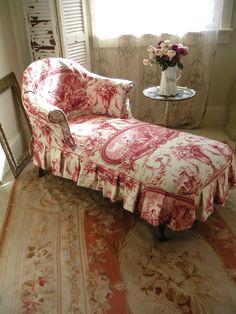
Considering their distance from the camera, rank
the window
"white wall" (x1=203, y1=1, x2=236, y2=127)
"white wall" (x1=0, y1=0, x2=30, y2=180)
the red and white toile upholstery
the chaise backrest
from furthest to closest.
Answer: "white wall" (x1=203, y1=1, x2=236, y2=127) < the window < "white wall" (x1=0, y1=0, x2=30, y2=180) < the chaise backrest < the red and white toile upholstery

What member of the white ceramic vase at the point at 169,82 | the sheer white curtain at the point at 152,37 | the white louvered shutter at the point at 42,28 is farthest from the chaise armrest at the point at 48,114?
the sheer white curtain at the point at 152,37

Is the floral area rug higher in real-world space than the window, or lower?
lower

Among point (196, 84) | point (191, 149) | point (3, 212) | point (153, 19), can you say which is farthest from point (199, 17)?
point (3, 212)

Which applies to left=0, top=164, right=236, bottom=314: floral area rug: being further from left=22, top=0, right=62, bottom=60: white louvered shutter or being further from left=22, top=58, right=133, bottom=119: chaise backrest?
left=22, top=0, right=62, bottom=60: white louvered shutter

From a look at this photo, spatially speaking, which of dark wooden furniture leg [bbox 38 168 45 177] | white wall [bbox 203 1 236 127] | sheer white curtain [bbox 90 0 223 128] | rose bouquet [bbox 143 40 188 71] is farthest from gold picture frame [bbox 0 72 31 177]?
white wall [bbox 203 1 236 127]

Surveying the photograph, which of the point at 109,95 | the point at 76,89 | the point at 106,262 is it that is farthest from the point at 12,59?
the point at 106,262

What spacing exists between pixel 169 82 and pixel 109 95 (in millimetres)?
468

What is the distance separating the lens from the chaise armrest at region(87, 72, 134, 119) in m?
2.12

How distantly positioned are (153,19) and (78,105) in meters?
1.09

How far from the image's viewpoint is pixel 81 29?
8.35ft

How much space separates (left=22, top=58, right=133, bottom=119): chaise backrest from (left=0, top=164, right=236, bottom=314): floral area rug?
675mm

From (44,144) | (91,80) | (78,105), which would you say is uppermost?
(91,80)

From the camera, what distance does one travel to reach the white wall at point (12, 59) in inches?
90.4

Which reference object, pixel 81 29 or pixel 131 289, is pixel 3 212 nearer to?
pixel 131 289
